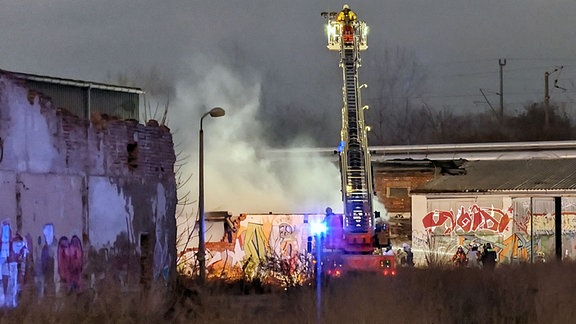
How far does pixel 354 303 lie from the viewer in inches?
768

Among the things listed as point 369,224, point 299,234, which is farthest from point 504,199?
point 369,224

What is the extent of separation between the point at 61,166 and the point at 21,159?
1389 millimetres

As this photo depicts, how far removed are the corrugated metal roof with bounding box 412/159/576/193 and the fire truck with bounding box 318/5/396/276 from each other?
517 inches

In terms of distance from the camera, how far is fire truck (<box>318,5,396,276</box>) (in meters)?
30.9

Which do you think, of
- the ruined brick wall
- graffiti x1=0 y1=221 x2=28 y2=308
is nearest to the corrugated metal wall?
graffiti x1=0 y1=221 x2=28 y2=308

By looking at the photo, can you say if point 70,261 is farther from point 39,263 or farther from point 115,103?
Result: point 115,103

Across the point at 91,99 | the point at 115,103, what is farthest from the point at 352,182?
the point at 91,99

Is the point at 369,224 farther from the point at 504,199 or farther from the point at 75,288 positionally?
the point at 504,199

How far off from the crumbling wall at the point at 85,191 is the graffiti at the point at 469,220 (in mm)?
24893

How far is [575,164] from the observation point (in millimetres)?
50000

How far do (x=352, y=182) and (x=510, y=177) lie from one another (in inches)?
733

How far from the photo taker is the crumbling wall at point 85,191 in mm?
20828

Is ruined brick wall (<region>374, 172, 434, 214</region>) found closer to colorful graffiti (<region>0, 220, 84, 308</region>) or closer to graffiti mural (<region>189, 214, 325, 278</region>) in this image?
graffiti mural (<region>189, 214, 325, 278</region>)

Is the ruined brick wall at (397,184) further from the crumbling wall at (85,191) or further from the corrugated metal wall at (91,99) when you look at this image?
the crumbling wall at (85,191)
